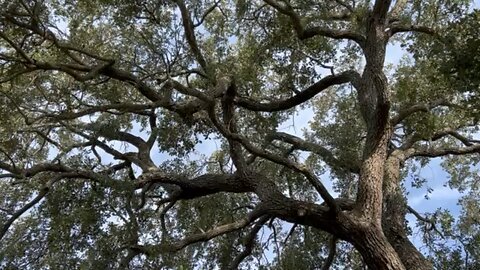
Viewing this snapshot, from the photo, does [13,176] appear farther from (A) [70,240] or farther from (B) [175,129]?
(B) [175,129]

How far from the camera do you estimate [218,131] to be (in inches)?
308

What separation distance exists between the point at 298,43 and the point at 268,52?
0.45 metres

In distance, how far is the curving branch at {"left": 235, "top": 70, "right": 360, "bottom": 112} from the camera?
24.7ft

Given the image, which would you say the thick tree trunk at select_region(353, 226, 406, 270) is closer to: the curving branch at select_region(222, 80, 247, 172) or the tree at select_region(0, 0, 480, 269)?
the tree at select_region(0, 0, 480, 269)

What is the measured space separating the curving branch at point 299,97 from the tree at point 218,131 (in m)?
0.03

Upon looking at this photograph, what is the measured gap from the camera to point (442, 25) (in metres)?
7.51

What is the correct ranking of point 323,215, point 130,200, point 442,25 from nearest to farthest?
point 323,215 < point 130,200 < point 442,25

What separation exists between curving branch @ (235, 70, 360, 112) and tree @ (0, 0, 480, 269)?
0.09 ft

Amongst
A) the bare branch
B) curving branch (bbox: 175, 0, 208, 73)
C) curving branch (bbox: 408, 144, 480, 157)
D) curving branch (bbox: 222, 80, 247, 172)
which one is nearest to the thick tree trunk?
curving branch (bbox: 222, 80, 247, 172)

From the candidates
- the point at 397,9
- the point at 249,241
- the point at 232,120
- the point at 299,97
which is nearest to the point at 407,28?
the point at 397,9

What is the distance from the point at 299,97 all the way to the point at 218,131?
1.21 meters

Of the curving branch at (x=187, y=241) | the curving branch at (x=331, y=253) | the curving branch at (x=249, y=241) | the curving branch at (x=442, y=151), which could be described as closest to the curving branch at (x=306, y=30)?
the curving branch at (x=442, y=151)

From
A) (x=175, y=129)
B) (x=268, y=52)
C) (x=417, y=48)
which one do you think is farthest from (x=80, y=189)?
(x=417, y=48)

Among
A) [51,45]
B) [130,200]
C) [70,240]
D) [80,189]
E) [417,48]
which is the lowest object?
[70,240]
